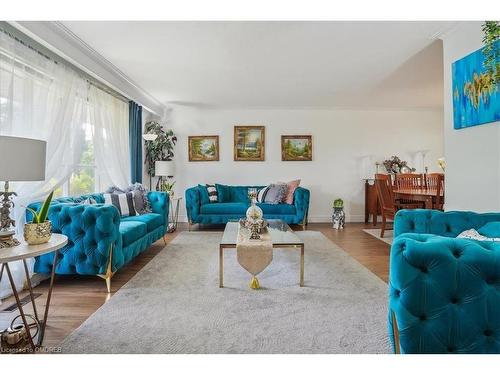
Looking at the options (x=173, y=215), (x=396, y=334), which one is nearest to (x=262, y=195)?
(x=173, y=215)

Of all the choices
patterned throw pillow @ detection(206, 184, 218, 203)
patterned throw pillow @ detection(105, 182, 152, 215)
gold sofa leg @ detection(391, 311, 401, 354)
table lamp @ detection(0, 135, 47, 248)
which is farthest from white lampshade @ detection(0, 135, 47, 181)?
patterned throw pillow @ detection(206, 184, 218, 203)

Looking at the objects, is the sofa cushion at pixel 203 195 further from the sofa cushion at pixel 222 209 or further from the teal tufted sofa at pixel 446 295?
the teal tufted sofa at pixel 446 295

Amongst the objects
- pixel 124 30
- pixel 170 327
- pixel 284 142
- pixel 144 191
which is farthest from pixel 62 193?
pixel 284 142

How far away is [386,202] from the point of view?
15.7ft

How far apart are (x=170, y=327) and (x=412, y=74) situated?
14.6ft

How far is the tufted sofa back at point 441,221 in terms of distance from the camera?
1757 millimetres

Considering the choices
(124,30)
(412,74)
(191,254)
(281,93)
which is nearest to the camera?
(124,30)

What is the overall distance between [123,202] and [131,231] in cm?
84

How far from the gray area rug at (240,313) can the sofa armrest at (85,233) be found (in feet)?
1.20

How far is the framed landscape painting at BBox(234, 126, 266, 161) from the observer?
20.4 feet

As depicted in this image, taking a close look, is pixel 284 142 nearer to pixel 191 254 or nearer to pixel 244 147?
pixel 244 147

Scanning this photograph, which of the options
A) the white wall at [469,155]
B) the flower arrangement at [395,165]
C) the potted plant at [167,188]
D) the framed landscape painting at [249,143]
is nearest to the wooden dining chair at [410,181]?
the flower arrangement at [395,165]

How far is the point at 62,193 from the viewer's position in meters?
3.54

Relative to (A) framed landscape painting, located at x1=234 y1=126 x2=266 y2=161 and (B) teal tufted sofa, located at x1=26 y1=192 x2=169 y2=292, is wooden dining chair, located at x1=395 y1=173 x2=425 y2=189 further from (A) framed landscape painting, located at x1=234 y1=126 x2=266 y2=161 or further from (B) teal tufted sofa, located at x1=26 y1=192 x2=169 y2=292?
(B) teal tufted sofa, located at x1=26 y1=192 x2=169 y2=292
